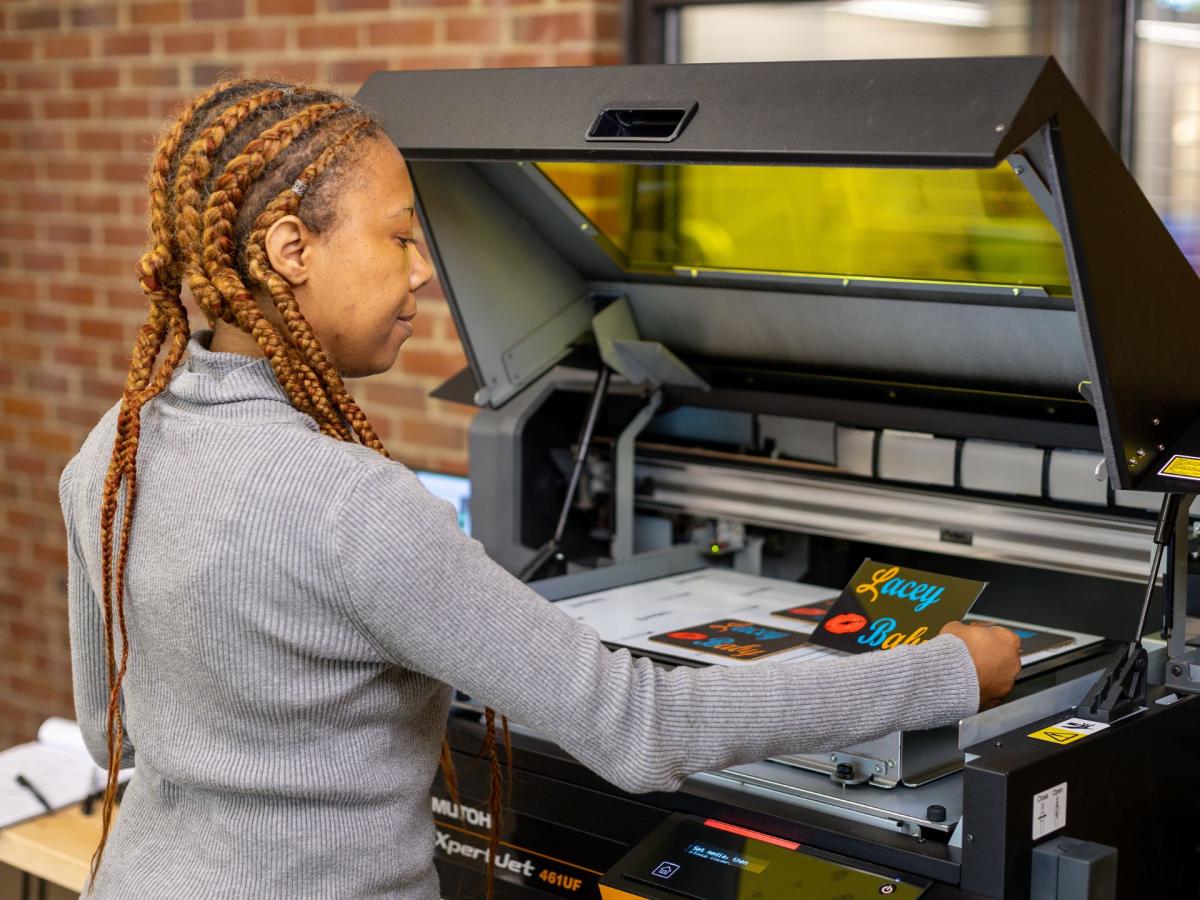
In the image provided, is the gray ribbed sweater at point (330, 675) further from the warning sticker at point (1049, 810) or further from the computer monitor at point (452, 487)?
the computer monitor at point (452, 487)

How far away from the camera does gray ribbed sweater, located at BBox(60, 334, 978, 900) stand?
117cm

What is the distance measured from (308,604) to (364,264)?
0.95 feet

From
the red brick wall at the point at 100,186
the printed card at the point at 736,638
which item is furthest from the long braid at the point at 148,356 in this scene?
the red brick wall at the point at 100,186

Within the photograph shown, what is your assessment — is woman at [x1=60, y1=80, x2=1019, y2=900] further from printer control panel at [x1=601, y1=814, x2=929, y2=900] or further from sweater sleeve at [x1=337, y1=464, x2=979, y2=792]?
printer control panel at [x1=601, y1=814, x2=929, y2=900]

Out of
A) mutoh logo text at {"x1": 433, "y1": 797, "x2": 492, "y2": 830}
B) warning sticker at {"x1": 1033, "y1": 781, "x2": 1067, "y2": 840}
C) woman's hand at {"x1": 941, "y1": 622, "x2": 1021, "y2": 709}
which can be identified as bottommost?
mutoh logo text at {"x1": 433, "y1": 797, "x2": 492, "y2": 830}

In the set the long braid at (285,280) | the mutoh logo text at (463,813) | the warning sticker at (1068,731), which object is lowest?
the mutoh logo text at (463,813)

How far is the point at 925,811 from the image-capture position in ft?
4.51

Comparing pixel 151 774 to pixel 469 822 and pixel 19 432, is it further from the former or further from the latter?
pixel 19 432

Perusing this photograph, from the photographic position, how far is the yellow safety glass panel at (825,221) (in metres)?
1.54

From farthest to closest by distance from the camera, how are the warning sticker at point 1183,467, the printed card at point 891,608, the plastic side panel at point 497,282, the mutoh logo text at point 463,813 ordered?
the plastic side panel at point 497,282 → the mutoh logo text at point 463,813 → the printed card at point 891,608 → the warning sticker at point 1183,467

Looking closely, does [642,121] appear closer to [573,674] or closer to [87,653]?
[573,674]

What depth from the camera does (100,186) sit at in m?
3.57

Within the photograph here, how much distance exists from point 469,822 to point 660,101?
826 mm

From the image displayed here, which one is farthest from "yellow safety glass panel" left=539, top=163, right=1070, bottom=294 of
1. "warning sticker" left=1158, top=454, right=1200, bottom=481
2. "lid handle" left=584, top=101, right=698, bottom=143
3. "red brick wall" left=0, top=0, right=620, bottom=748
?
"red brick wall" left=0, top=0, right=620, bottom=748
